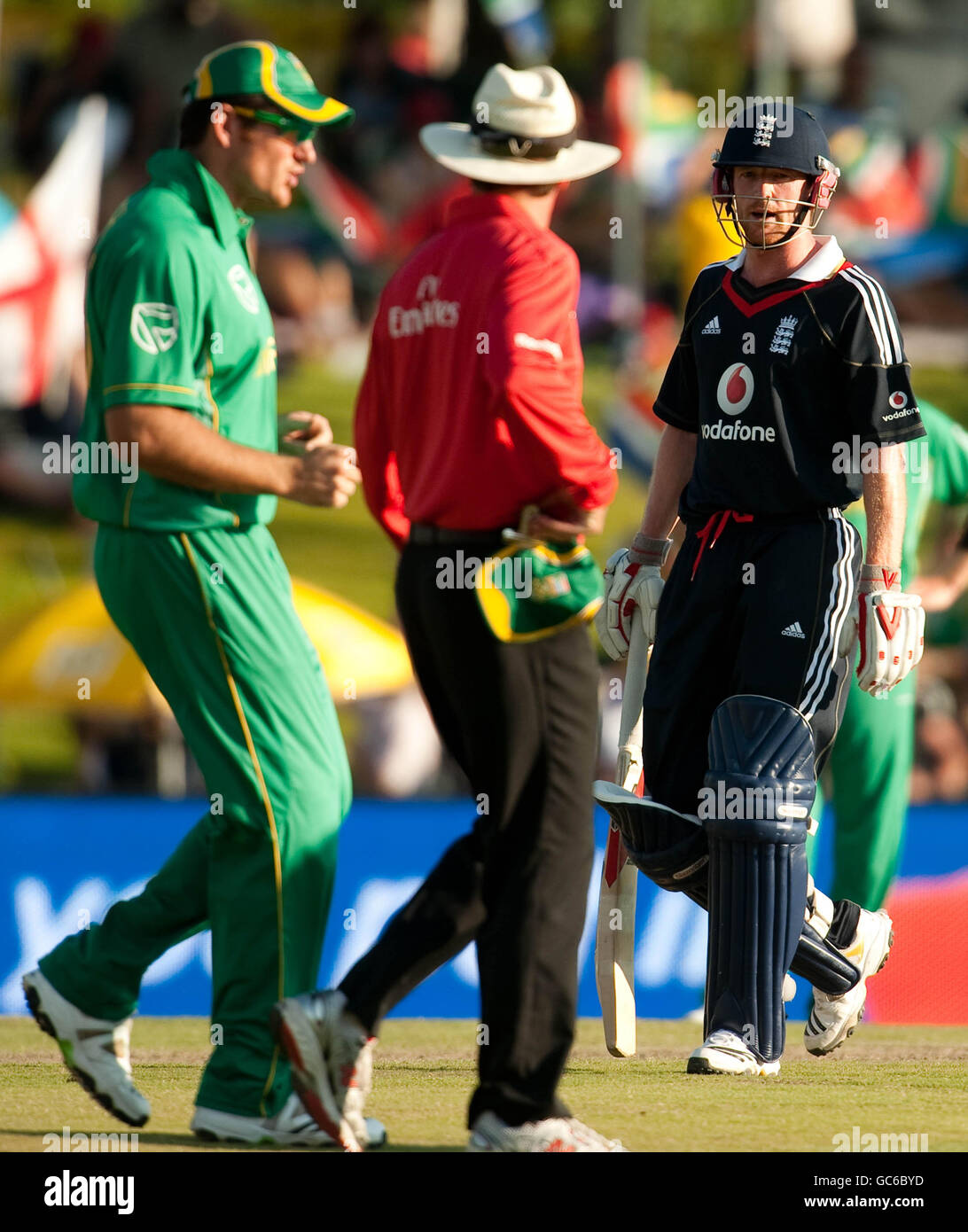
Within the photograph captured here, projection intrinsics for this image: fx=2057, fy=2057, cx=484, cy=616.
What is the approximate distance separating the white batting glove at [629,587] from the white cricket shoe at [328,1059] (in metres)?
1.70

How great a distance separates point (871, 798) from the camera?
26.2ft

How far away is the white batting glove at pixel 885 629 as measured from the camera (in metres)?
5.30

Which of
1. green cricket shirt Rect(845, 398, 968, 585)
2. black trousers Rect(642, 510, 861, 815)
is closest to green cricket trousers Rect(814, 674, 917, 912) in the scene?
green cricket shirt Rect(845, 398, 968, 585)

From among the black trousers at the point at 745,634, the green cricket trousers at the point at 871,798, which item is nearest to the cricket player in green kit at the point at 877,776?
the green cricket trousers at the point at 871,798

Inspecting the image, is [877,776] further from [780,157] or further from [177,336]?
[177,336]

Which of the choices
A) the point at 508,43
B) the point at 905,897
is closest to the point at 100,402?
the point at 905,897

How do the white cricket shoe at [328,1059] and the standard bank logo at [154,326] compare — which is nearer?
the white cricket shoe at [328,1059]

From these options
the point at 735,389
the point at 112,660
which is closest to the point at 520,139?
the point at 735,389

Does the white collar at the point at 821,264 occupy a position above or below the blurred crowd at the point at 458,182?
below

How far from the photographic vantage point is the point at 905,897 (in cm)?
979

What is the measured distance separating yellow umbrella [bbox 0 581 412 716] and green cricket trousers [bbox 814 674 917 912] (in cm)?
415

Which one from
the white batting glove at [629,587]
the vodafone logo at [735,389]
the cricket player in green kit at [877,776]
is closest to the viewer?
the vodafone logo at [735,389]

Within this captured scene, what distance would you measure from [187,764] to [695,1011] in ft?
15.1

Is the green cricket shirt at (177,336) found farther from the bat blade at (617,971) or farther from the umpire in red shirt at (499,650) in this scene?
the bat blade at (617,971)
